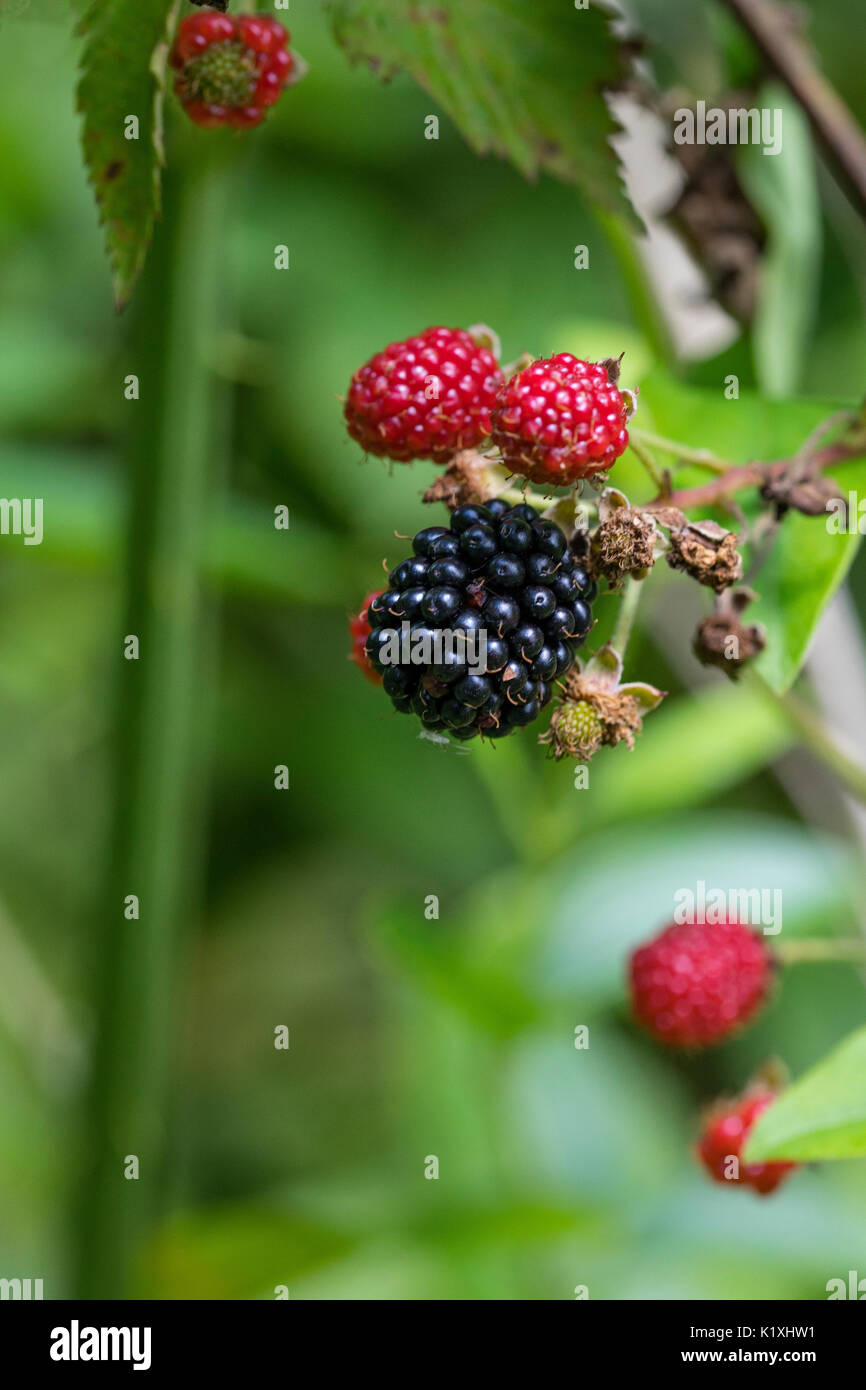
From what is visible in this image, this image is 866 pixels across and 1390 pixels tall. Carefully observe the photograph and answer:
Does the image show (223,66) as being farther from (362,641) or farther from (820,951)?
(820,951)

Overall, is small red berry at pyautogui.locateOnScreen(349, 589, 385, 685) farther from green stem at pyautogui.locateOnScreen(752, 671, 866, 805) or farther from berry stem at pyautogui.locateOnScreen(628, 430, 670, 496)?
green stem at pyautogui.locateOnScreen(752, 671, 866, 805)

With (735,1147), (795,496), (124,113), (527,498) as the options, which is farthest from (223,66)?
(735,1147)

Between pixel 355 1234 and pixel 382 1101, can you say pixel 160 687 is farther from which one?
pixel 382 1101

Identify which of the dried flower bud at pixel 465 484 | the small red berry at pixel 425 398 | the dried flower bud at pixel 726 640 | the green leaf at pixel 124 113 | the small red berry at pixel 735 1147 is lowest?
the small red berry at pixel 735 1147

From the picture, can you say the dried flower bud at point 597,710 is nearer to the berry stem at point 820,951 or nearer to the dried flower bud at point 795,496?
the dried flower bud at point 795,496

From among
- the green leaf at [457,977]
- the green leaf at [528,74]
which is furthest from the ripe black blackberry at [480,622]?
the green leaf at [457,977]
